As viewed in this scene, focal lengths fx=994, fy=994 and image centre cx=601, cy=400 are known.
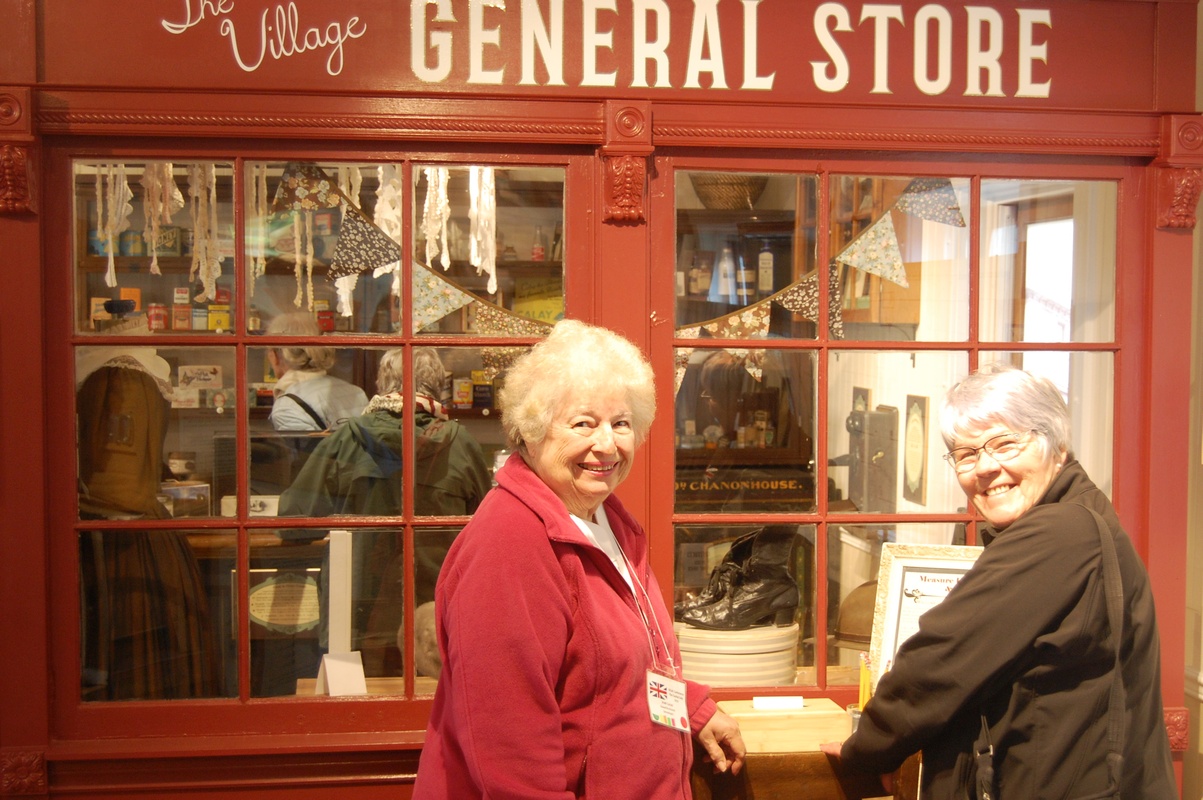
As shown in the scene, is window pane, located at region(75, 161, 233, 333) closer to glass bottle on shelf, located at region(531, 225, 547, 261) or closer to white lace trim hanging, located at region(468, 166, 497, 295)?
white lace trim hanging, located at region(468, 166, 497, 295)

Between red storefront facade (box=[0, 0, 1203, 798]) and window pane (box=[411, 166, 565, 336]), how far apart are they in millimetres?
11

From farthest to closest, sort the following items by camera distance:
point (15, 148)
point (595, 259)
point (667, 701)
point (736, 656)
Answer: point (736, 656)
point (595, 259)
point (15, 148)
point (667, 701)

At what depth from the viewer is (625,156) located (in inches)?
105

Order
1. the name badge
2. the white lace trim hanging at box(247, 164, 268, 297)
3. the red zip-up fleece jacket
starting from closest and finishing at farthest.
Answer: the red zip-up fleece jacket, the name badge, the white lace trim hanging at box(247, 164, 268, 297)

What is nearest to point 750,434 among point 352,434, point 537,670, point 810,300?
point 810,300

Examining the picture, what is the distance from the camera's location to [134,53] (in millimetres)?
2604

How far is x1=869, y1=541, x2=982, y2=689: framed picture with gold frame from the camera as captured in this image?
220 cm

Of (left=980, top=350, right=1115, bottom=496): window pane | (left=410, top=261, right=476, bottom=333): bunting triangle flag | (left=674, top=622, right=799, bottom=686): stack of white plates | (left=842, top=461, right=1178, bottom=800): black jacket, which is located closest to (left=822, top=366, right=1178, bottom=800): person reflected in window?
(left=842, top=461, right=1178, bottom=800): black jacket

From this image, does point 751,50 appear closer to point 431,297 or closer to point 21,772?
point 431,297

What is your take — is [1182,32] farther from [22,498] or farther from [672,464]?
[22,498]

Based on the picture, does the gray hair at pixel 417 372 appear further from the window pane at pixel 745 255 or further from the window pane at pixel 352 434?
the window pane at pixel 745 255

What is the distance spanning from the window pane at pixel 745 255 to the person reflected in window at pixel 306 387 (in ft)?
3.16

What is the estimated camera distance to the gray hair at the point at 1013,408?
1.82 m

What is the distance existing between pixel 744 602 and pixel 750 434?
49 centimetres
